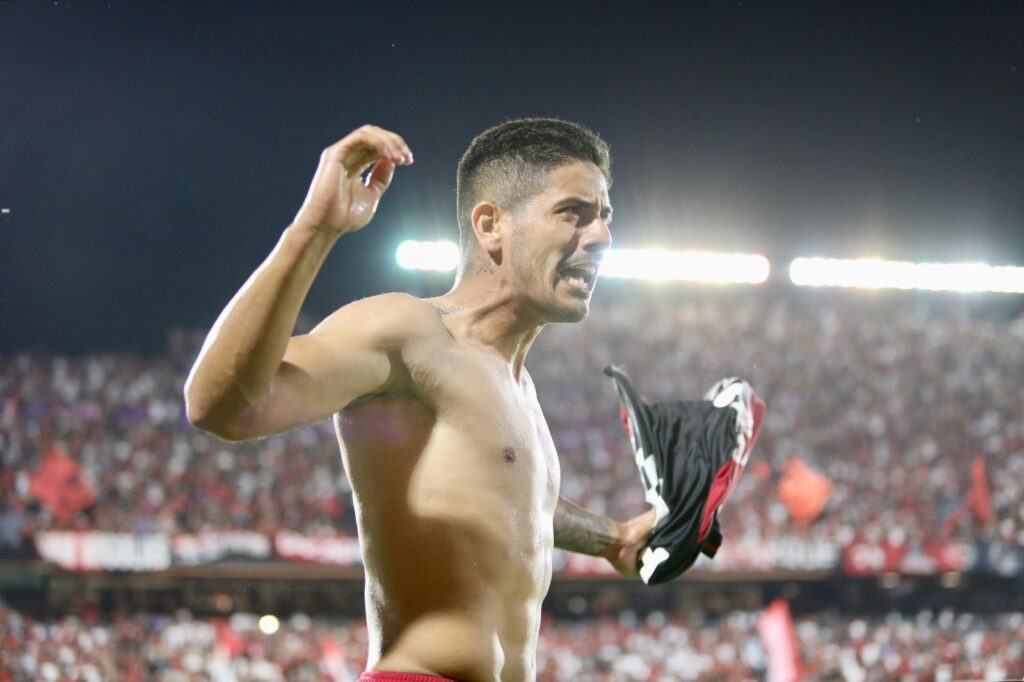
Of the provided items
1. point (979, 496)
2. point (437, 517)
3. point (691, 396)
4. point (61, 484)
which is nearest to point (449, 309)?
point (437, 517)

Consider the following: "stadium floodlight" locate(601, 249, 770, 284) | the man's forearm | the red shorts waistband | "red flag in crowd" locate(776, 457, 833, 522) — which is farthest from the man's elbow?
"red flag in crowd" locate(776, 457, 833, 522)

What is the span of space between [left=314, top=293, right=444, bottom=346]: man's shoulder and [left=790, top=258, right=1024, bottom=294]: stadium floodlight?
34.8 feet

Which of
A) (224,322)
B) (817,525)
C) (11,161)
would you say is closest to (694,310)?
(817,525)

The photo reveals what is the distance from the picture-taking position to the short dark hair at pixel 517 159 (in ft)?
5.12

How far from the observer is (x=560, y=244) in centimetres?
150

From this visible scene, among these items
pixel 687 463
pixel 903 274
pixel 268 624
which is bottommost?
pixel 268 624

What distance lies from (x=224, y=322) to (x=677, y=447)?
1.08 meters

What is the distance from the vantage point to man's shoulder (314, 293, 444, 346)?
4.09ft

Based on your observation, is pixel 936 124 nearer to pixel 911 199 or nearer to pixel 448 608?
pixel 911 199

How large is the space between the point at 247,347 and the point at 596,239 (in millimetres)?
632

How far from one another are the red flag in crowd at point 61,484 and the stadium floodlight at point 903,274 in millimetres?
7722

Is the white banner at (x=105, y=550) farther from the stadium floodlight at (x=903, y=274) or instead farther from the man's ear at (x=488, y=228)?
the man's ear at (x=488, y=228)

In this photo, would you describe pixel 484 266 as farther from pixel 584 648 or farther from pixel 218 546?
pixel 218 546

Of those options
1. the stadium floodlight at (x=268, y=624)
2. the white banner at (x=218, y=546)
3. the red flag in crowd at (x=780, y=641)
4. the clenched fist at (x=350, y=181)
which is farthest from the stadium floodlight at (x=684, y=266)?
the clenched fist at (x=350, y=181)
